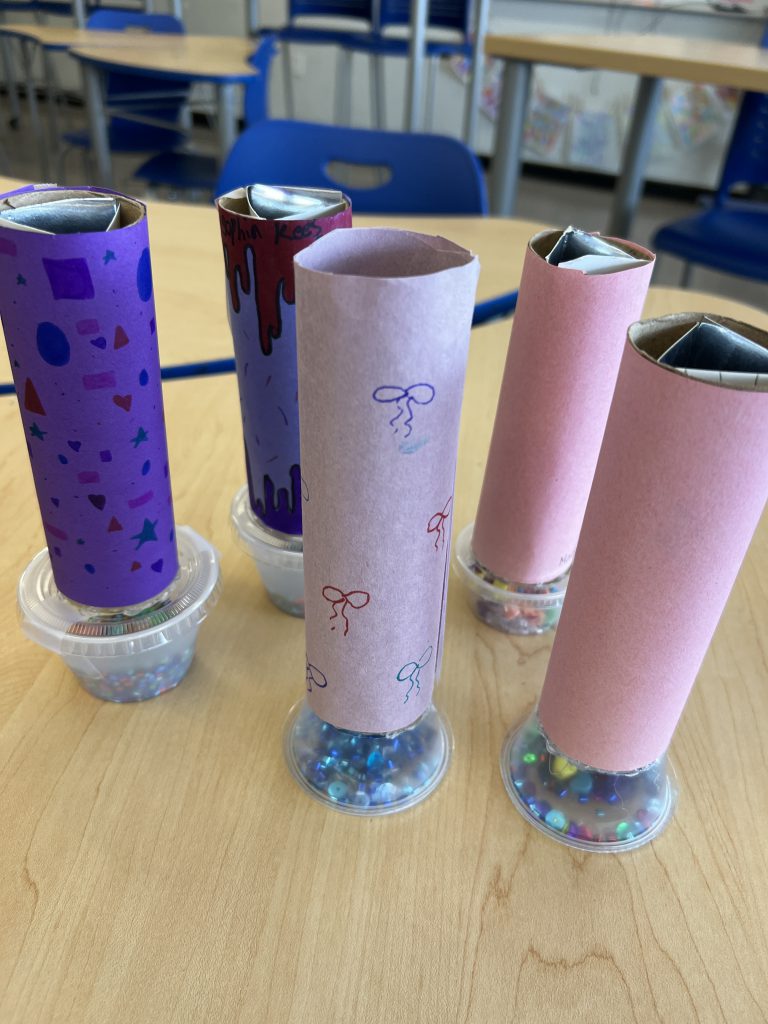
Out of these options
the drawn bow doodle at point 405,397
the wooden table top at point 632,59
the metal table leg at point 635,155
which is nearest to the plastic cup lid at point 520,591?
the drawn bow doodle at point 405,397

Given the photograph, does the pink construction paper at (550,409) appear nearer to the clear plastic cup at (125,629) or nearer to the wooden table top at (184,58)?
the clear plastic cup at (125,629)

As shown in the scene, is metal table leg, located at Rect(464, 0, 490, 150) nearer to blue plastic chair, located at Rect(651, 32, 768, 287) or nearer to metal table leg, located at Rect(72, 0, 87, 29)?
blue plastic chair, located at Rect(651, 32, 768, 287)

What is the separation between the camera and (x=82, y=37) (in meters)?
2.32

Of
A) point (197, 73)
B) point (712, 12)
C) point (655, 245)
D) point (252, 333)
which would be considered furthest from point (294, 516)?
point (712, 12)

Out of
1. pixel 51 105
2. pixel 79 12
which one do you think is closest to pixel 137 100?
pixel 79 12

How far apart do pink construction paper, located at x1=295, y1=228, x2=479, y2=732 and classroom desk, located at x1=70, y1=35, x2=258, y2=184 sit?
182 cm

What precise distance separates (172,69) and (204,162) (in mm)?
458

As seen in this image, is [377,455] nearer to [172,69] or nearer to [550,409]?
[550,409]

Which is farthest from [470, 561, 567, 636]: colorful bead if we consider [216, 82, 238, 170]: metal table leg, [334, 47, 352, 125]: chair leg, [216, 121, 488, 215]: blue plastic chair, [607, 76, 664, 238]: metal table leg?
[334, 47, 352, 125]: chair leg

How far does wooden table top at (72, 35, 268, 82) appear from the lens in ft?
6.01

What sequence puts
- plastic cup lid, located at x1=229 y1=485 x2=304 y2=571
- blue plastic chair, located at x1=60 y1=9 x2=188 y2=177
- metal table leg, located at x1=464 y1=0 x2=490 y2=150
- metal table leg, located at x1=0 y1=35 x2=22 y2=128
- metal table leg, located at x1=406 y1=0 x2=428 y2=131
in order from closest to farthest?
plastic cup lid, located at x1=229 y1=485 x2=304 y2=571 < metal table leg, located at x1=406 y1=0 x2=428 y2=131 < blue plastic chair, located at x1=60 y1=9 x2=188 y2=177 < metal table leg, located at x1=464 y1=0 x2=490 y2=150 < metal table leg, located at x1=0 y1=35 x2=22 y2=128

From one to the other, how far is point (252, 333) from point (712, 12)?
3.65m

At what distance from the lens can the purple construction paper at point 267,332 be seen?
1.15 feet

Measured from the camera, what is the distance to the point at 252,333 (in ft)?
1.24
